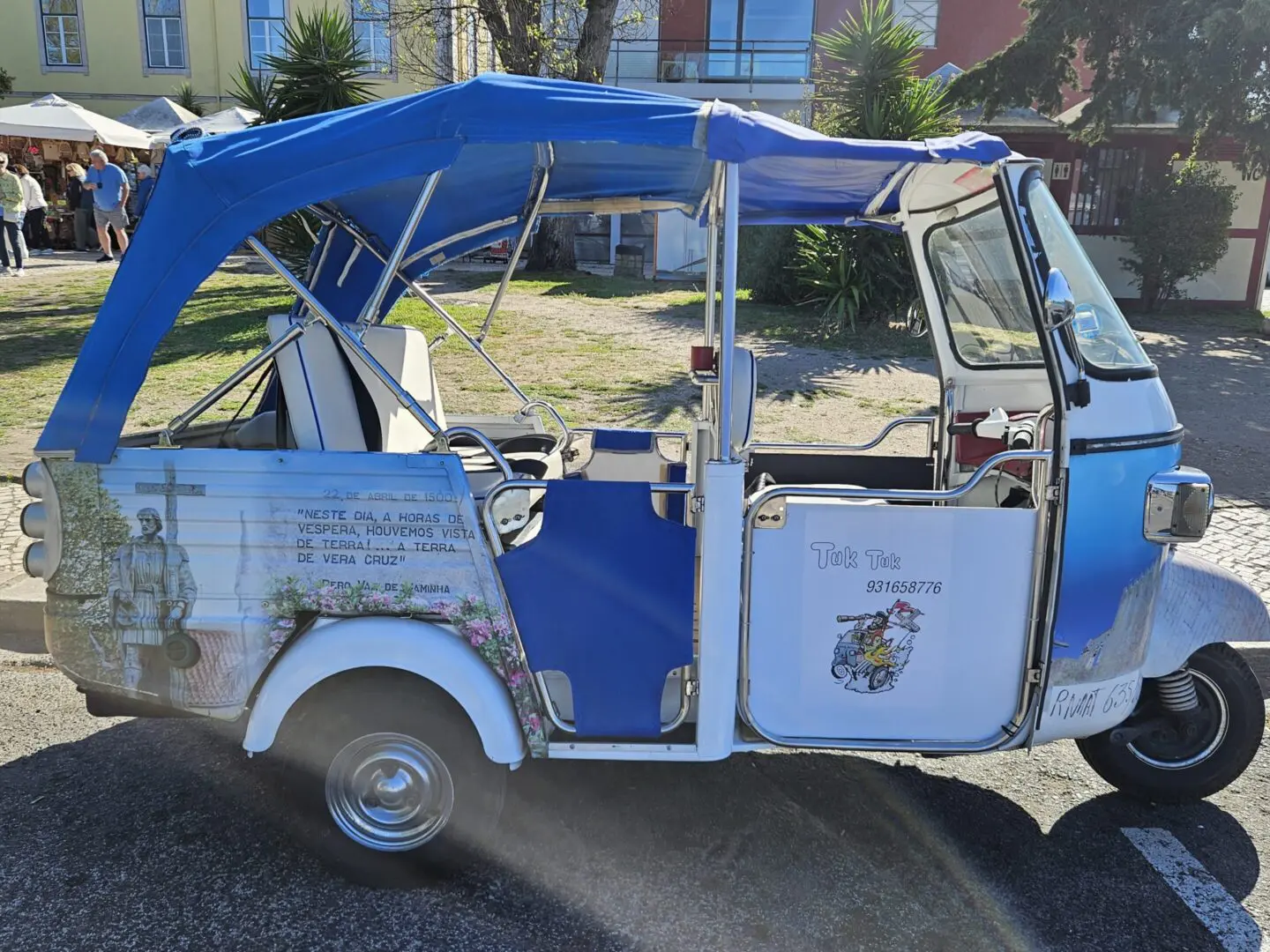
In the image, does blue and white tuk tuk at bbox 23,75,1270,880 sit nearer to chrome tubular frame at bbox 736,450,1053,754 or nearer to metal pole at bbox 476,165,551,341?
chrome tubular frame at bbox 736,450,1053,754

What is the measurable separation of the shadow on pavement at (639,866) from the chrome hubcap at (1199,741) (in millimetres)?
231

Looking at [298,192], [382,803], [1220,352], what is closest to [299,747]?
[382,803]

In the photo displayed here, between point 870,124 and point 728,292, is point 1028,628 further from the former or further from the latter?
point 870,124

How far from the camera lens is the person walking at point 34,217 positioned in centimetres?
1880

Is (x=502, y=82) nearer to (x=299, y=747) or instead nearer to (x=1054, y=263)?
(x=1054, y=263)

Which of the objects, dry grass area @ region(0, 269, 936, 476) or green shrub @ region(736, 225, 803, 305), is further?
green shrub @ region(736, 225, 803, 305)

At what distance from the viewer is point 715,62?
80.3 feet

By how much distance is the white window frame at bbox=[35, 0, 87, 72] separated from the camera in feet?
91.8

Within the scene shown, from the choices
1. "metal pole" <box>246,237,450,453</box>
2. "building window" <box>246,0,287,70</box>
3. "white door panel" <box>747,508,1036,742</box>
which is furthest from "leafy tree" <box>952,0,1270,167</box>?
"building window" <box>246,0,287,70</box>

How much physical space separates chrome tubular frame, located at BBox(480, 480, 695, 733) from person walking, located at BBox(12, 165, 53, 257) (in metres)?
19.6

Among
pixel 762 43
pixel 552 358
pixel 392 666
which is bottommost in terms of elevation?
pixel 552 358

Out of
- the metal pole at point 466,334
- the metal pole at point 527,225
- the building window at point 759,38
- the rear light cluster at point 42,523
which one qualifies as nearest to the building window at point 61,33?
the building window at point 759,38

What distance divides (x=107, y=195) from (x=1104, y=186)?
18.6 m

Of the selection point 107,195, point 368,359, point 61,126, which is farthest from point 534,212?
point 61,126
